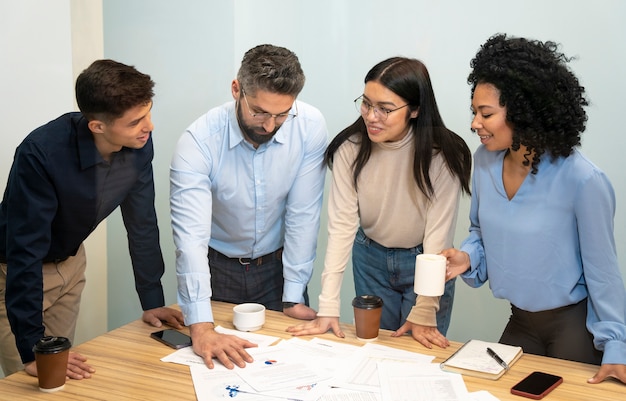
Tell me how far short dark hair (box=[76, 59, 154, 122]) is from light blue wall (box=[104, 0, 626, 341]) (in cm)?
109

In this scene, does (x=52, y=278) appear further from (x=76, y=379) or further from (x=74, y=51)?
(x=74, y=51)

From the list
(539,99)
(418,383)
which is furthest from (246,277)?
(539,99)

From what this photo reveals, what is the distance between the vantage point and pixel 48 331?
88.0 inches

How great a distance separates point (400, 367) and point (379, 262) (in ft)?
2.11

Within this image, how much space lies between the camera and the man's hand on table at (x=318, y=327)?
75.5 inches

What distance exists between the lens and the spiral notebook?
162cm

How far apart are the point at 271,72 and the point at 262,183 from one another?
44cm

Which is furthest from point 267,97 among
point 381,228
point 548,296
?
point 548,296

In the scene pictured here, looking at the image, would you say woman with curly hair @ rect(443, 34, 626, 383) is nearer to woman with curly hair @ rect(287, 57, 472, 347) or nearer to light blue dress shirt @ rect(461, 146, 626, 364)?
light blue dress shirt @ rect(461, 146, 626, 364)

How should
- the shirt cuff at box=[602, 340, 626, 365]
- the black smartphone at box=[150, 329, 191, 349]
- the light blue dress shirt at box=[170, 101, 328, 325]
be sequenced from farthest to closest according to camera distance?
the light blue dress shirt at box=[170, 101, 328, 325] → the black smartphone at box=[150, 329, 191, 349] → the shirt cuff at box=[602, 340, 626, 365]

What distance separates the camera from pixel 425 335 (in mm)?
1880

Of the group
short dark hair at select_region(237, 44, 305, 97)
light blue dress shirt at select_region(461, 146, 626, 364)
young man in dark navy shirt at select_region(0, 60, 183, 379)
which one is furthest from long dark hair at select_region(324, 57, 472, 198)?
young man in dark navy shirt at select_region(0, 60, 183, 379)

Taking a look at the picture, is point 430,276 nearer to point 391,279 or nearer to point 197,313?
point 391,279

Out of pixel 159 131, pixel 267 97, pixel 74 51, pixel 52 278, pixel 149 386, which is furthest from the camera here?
pixel 159 131
